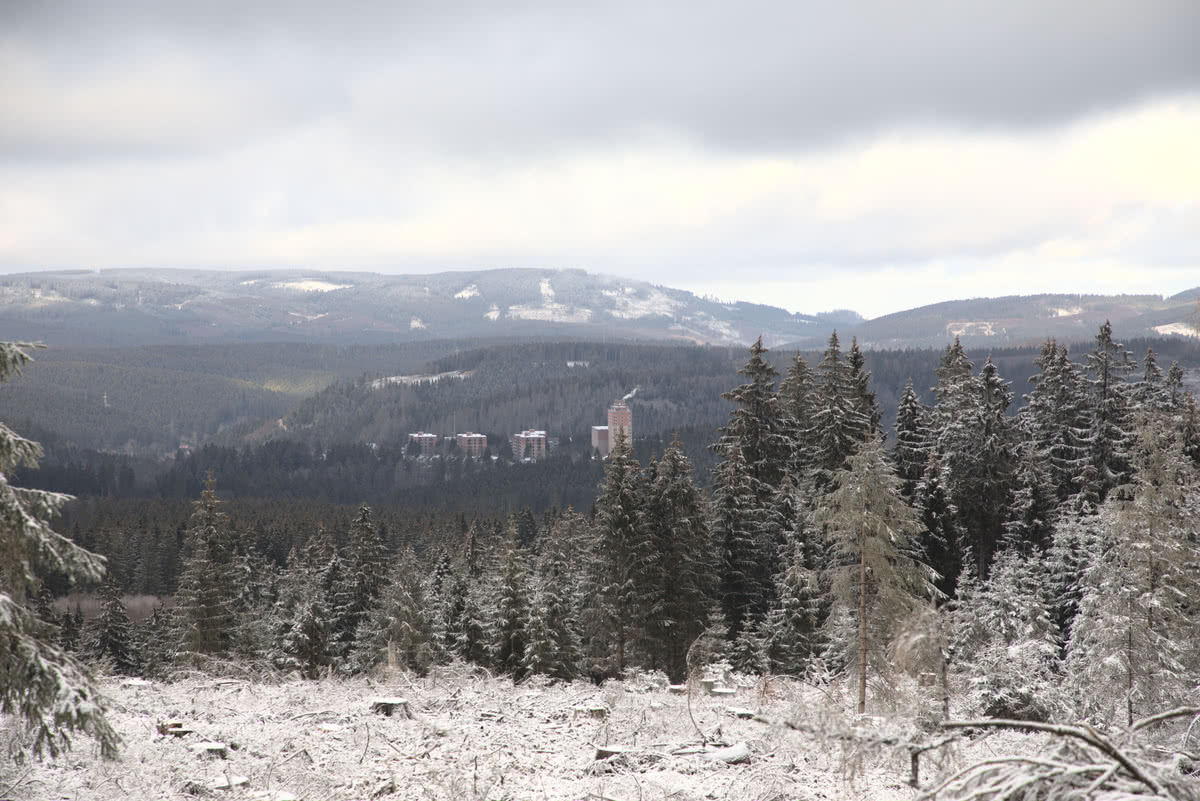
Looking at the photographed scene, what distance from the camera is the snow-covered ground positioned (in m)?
9.94

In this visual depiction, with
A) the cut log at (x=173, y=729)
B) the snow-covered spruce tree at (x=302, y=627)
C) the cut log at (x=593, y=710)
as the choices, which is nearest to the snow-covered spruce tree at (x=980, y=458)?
the cut log at (x=593, y=710)

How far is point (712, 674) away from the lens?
19.0m

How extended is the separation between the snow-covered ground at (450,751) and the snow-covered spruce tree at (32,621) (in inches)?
17.6

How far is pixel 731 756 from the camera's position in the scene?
1144cm

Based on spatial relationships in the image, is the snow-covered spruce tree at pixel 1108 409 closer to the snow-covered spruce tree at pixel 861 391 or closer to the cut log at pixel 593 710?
the snow-covered spruce tree at pixel 861 391

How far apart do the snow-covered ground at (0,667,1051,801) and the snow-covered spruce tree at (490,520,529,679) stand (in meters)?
15.0

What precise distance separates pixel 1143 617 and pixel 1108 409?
19.4 m

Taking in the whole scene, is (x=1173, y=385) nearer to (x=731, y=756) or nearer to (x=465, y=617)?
(x=465, y=617)

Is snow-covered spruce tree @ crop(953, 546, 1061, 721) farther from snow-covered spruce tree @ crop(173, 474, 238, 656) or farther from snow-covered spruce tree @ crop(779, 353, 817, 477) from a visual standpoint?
snow-covered spruce tree @ crop(173, 474, 238, 656)

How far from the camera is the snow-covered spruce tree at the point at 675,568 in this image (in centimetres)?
3002

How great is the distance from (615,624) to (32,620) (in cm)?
2377

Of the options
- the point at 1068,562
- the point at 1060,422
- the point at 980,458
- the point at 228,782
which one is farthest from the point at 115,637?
the point at 1060,422

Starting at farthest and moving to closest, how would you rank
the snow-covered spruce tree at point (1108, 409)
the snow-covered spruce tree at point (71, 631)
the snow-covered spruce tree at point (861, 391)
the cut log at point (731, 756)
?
1. the snow-covered spruce tree at point (71, 631)
2. the snow-covered spruce tree at point (861, 391)
3. the snow-covered spruce tree at point (1108, 409)
4. the cut log at point (731, 756)

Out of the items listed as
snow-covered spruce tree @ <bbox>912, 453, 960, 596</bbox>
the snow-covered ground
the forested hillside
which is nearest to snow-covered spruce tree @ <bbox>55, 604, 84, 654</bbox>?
the forested hillside
